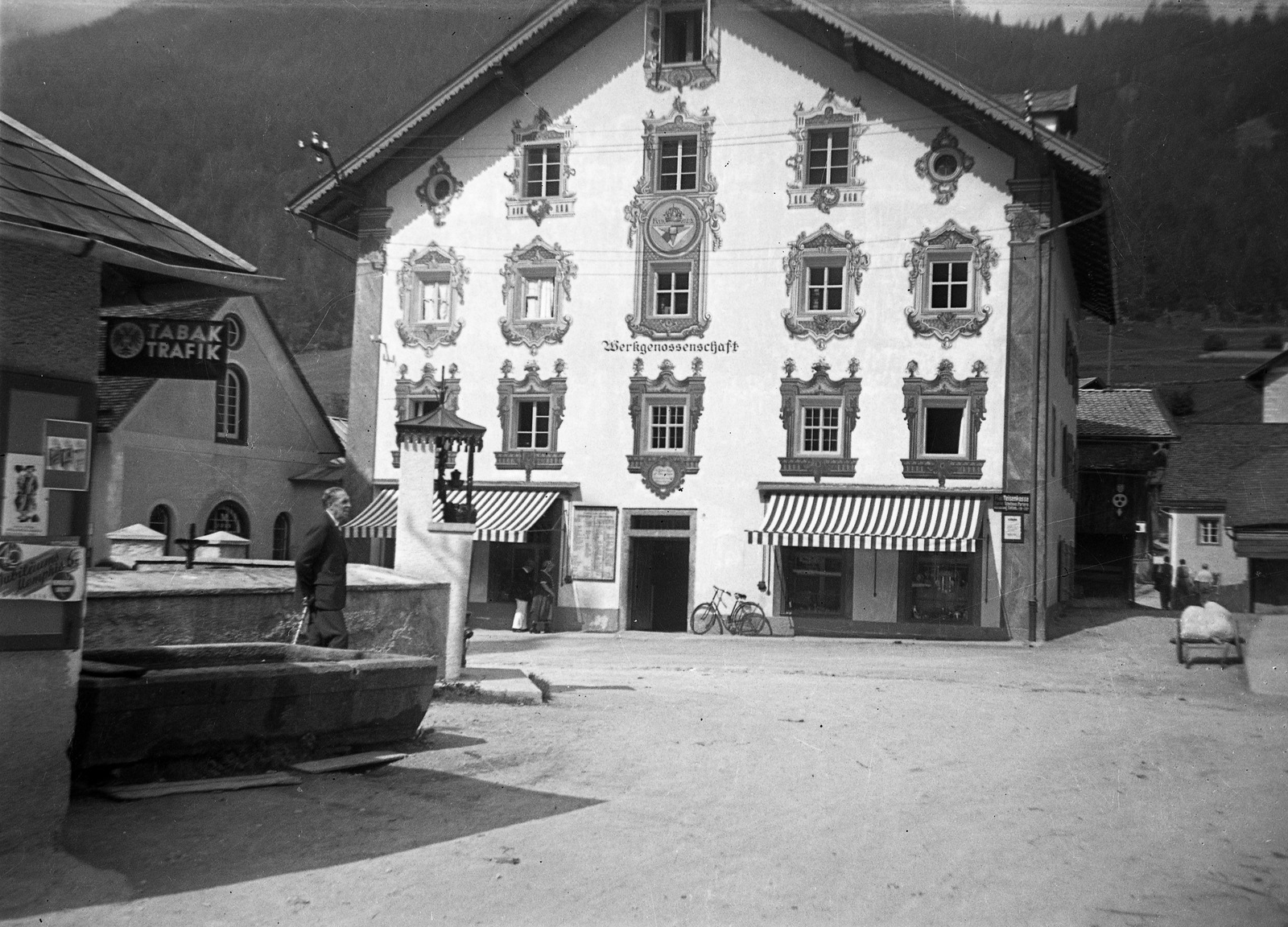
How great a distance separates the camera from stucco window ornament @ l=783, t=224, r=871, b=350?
29.4 meters

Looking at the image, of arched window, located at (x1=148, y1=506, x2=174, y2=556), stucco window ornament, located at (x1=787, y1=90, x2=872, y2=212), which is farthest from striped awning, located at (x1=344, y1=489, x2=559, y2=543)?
stucco window ornament, located at (x1=787, y1=90, x2=872, y2=212)

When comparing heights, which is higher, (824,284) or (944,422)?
(824,284)

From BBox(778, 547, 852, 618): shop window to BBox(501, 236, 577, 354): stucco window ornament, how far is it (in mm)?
7568

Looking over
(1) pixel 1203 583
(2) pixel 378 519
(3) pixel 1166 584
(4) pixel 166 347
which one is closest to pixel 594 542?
(2) pixel 378 519

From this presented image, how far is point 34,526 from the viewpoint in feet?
20.2

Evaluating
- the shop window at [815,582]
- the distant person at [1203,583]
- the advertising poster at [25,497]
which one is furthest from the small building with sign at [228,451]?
the distant person at [1203,583]

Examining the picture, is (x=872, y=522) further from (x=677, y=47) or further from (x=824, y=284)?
(x=677, y=47)

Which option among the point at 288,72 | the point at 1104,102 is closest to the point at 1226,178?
the point at 1104,102

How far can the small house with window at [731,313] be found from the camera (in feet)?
92.8

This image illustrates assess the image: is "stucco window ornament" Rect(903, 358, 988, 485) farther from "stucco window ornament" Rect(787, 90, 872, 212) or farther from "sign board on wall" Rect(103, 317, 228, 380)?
"sign board on wall" Rect(103, 317, 228, 380)

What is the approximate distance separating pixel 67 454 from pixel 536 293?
83.9 ft

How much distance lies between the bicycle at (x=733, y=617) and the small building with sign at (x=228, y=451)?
968cm

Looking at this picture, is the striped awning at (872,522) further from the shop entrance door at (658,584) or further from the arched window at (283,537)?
the arched window at (283,537)

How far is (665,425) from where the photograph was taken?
101 ft
